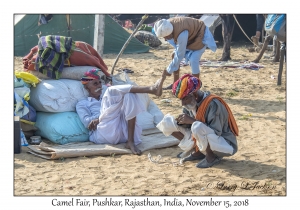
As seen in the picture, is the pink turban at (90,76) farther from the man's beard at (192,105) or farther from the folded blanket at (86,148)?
the man's beard at (192,105)

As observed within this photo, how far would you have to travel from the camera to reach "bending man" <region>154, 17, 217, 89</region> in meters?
7.46

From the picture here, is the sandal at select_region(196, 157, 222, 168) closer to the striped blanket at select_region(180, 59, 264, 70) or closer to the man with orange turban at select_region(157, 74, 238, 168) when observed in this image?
the man with orange turban at select_region(157, 74, 238, 168)

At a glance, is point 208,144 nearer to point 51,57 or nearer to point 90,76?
point 90,76

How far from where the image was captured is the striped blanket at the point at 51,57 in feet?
21.3

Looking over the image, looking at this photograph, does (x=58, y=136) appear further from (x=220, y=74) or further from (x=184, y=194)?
(x=220, y=74)

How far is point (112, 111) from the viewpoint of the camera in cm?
585

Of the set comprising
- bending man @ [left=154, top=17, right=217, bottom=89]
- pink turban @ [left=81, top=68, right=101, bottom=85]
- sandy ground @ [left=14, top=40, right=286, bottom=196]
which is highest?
bending man @ [left=154, top=17, right=217, bottom=89]

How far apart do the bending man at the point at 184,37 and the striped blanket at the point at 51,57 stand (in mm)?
1532

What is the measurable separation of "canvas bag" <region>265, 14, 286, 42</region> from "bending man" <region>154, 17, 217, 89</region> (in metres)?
1.32

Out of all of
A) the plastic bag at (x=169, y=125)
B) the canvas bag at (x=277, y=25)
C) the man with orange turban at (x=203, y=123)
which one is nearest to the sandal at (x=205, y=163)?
the man with orange turban at (x=203, y=123)

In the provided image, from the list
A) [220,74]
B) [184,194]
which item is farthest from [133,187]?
[220,74]

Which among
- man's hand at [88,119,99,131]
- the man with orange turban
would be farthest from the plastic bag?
man's hand at [88,119,99,131]

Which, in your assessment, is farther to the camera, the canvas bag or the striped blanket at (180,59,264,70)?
the striped blanket at (180,59,264,70)

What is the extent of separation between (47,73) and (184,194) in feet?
8.91
